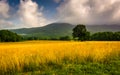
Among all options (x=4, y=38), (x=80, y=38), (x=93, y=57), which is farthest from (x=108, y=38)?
(x=93, y=57)

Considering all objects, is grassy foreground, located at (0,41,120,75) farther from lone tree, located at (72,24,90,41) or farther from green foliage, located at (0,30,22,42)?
green foliage, located at (0,30,22,42)

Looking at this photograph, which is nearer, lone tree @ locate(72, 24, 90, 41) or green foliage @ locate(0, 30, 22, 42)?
lone tree @ locate(72, 24, 90, 41)

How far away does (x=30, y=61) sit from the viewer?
12.0 metres

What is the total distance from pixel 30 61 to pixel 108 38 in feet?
299

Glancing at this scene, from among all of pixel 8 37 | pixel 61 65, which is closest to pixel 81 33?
pixel 8 37

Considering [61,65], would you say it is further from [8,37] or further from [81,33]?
[8,37]

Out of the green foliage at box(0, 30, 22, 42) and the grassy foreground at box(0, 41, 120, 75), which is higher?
the green foliage at box(0, 30, 22, 42)

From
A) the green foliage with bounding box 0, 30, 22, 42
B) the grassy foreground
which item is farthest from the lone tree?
the grassy foreground

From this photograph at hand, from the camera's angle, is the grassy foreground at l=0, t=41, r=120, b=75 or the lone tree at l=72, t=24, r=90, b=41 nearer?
the grassy foreground at l=0, t=41, r=120, b=75

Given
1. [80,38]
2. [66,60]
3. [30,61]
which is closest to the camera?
[30,61]

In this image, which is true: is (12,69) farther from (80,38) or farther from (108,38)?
(108,38)

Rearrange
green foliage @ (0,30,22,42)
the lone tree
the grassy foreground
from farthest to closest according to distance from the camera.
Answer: green foliage @ (0,30,22,42), the lone tree, the grassy foreground

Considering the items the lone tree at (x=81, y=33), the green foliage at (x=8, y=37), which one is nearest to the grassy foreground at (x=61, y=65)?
the lone tree at (x=81, y=33)

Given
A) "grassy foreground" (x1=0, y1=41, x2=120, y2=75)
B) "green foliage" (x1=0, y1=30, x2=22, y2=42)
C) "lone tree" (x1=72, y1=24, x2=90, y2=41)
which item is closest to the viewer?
"grassy foreground" (x1=0, y1=41, x2=120, y2=75)
